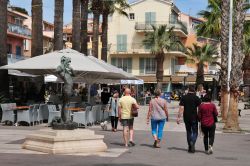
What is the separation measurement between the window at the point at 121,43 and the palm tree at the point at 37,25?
42.9 metres

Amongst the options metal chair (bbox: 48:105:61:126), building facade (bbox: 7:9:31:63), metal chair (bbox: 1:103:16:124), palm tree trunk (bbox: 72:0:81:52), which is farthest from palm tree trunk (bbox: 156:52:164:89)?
metal chair (bbox: 1:103:16:124)

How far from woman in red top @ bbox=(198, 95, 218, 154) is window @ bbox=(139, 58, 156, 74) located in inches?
2169

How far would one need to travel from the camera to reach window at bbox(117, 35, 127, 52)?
228ft

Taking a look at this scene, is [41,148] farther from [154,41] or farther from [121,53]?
[121,53]

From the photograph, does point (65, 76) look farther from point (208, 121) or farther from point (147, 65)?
point (147, 65)

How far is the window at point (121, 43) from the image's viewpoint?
69.6 meters

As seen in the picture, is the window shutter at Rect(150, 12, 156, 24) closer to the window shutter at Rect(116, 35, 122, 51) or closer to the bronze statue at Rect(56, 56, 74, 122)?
the window shutter at Rect(116, 35, 122, 51)

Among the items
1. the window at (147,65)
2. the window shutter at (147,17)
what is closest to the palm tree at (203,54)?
the window at (147,65)

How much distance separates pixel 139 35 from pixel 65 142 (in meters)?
58.3

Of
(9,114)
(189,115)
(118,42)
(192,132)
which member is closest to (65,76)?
(189,115)

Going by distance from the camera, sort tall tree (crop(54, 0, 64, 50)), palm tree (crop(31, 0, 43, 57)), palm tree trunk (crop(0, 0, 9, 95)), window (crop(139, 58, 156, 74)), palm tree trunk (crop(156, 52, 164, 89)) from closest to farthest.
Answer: palm tree trunk (crop(0, 0, 9, 95)) → palm tree (crop(31, 0, 43, 57)) → tall tree (crop(54, 0, 64, 50)) → palm tree trunk (crop(156, 52, 164, 89)) → window (crop(139, 58, 156, 74))

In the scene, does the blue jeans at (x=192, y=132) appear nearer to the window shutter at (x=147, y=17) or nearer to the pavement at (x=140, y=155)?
the pavement at (x=140, y=155)

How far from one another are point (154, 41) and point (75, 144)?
4453cm

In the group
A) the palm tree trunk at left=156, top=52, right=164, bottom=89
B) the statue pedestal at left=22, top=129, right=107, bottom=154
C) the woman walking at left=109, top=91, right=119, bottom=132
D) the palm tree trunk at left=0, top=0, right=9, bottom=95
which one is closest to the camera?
the statue pedestal at left=22, top=129, right=107, bottom=154
